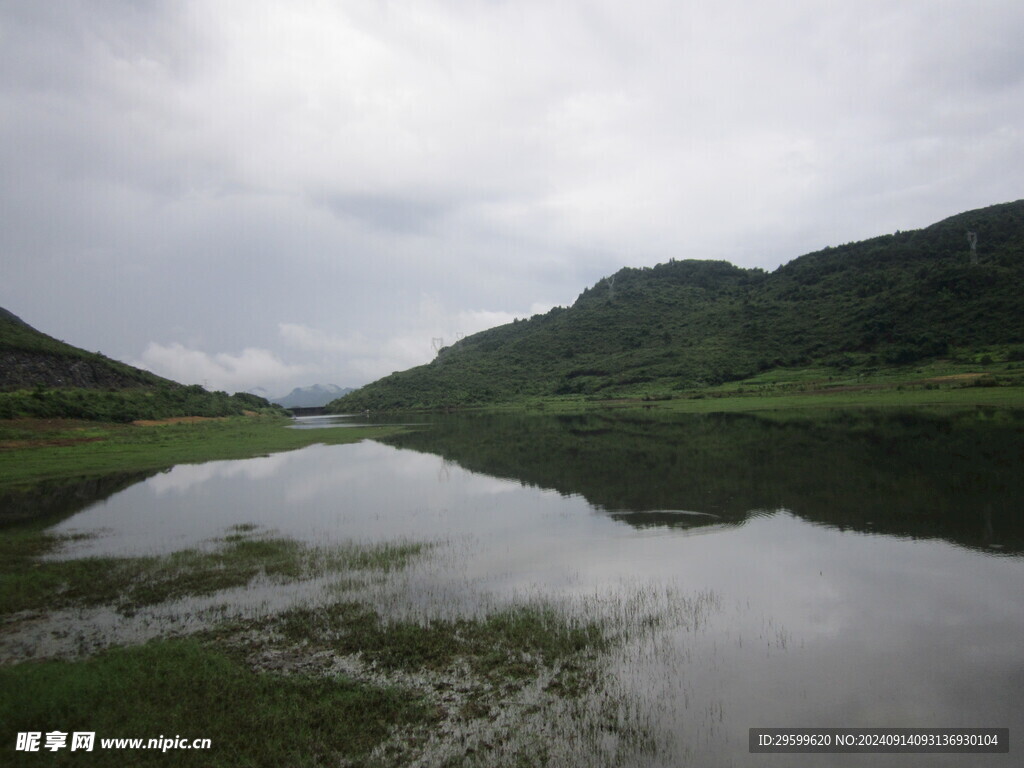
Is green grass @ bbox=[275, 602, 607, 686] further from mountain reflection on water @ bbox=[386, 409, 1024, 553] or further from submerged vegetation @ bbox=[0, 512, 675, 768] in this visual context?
mountain reflection on water @ bbox=[386, 409, 1024, 553]

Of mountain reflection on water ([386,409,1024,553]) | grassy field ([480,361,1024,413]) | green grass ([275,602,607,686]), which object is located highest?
grassy field ([480,361,1024,413])

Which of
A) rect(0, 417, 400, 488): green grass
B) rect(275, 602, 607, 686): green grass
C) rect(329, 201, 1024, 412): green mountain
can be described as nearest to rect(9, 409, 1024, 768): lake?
rect(275, 602, 607, 686): green grass

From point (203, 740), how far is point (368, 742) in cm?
202

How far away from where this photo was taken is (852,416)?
50562 mm

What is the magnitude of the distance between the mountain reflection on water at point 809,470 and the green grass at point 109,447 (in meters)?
16.4

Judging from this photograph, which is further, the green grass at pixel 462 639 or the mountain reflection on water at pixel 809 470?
the mountain reflection on water at pixel 809 470

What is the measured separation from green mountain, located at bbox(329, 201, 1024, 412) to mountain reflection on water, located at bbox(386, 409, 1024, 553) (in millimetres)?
58110

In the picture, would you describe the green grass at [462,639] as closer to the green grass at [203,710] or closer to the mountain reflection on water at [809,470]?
the green grass at [203,710]

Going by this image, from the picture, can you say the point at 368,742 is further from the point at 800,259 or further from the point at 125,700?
the point at 800,259

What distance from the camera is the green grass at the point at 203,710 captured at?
22.3 ft

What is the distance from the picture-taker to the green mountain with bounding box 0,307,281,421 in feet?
195

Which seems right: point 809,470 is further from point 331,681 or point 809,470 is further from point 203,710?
point 203,710

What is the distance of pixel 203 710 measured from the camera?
7762mm

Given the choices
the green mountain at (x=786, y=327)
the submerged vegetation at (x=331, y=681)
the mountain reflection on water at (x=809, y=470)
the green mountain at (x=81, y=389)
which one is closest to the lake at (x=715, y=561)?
the mountain reflection on water at (x=809, y=470)
